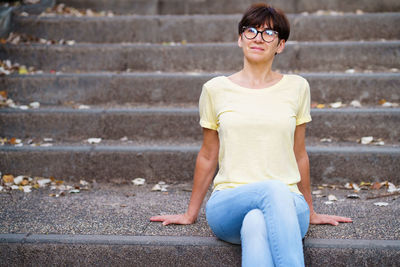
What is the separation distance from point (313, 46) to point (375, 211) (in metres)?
1.94

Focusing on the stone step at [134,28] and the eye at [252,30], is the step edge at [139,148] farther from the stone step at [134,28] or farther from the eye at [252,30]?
the stone step at [134,28]

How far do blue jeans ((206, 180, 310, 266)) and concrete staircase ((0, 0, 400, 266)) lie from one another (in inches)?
7.9

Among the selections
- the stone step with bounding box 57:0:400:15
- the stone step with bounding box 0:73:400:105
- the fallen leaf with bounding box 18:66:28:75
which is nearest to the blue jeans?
the stone step with bounding box 0:73:400:105

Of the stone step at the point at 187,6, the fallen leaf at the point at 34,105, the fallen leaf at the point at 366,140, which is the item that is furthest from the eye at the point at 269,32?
the stone step at the point at 187,6

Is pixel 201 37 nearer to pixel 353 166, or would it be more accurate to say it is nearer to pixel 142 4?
pixel 142 4

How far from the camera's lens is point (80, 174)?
358 centimetres

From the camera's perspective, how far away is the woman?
220cm

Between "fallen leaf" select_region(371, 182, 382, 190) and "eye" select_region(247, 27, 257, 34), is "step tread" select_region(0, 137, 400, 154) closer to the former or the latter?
"fallen leaf" select_region(371, 182, 382, 190)

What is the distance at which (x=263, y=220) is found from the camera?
7.03 feet

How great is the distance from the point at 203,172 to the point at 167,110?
1.37m

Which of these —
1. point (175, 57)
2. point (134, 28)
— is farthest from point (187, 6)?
point (175, 57)

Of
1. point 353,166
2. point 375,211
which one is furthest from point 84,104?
point 375,211

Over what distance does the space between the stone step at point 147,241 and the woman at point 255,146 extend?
0.35 feet

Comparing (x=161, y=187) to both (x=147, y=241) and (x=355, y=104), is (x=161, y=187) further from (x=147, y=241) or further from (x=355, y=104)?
(x=355, y=104)
